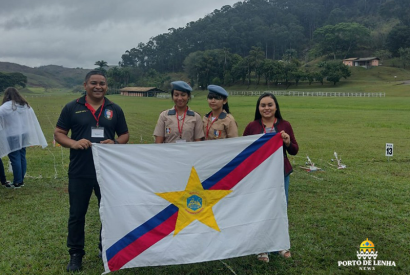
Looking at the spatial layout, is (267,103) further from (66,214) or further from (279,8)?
(279,8)

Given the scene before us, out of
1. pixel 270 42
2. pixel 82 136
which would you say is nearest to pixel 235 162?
pixel 82 136

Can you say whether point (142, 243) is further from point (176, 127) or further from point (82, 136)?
point (176, 127)

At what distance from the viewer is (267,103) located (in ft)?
15.1

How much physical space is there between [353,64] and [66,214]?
111 m

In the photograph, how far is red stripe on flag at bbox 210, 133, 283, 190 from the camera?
415cm

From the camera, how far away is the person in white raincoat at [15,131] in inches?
300

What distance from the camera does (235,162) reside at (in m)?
4.21

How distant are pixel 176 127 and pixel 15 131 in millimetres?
4907

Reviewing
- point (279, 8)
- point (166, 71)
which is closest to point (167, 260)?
point (166, 71)

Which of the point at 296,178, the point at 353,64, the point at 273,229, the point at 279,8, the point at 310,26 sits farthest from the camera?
the point at 279,8

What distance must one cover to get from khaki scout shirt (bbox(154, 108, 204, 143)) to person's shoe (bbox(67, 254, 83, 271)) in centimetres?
175

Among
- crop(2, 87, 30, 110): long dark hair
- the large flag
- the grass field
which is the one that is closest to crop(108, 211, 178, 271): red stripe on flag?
the large flag

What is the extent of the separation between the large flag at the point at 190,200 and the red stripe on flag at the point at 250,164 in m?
0.01

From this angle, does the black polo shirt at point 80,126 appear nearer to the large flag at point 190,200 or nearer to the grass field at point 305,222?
the large flag at point 190,200
